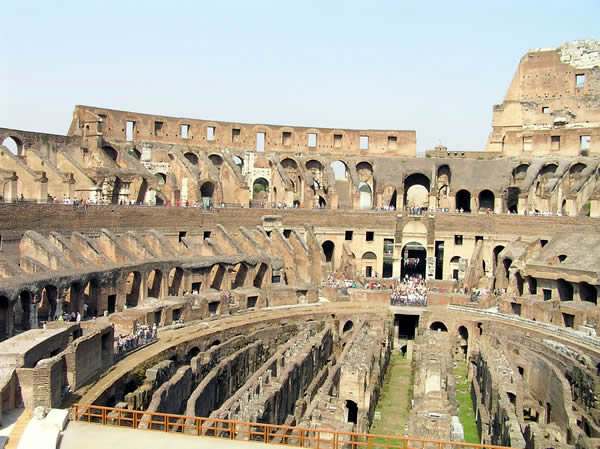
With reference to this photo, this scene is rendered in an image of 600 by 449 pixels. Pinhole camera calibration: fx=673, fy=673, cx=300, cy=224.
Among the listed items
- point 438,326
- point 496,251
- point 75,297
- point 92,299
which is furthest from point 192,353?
point 496,251

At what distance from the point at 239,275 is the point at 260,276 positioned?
1302 millimetres

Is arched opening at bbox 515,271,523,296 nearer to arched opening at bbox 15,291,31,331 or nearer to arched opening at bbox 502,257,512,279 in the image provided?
arched opening at bbox 502,257,512,279

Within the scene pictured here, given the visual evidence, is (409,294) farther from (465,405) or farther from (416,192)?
(416,192)

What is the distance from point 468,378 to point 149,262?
15.9 m

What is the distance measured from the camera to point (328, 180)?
48469 millimetres

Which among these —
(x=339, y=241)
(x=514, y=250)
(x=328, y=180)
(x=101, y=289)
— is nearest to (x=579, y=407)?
(x=514, y=250)

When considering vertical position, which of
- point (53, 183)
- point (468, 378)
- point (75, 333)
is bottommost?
point (468, 378)

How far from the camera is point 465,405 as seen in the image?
2703 centimetres

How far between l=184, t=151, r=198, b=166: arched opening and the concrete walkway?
35005 mm

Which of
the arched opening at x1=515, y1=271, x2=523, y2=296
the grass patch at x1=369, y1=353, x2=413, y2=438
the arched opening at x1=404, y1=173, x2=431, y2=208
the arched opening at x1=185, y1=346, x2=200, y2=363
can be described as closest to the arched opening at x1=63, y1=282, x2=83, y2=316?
the arched opening at x1=185, y1=346, x2=200, y2=363

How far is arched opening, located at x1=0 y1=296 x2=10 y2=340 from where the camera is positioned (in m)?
23.7

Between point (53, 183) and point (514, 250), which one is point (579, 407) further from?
point (53, 183)

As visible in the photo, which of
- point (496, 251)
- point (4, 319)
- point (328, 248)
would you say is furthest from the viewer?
point (328, 248)

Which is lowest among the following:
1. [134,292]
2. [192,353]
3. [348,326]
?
[192,353]
